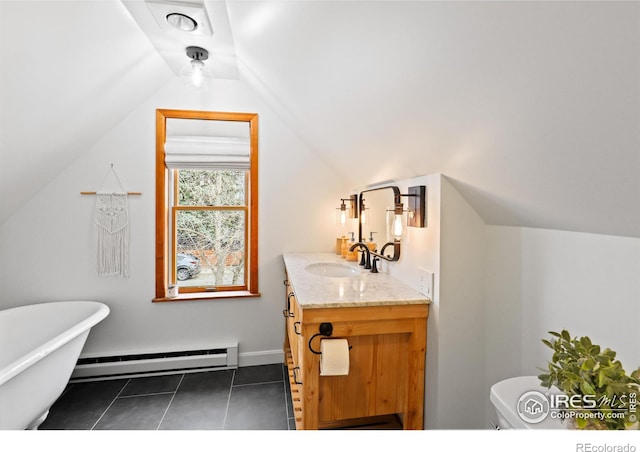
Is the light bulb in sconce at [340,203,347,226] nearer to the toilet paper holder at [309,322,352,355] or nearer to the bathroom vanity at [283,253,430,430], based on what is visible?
the bathroom vanity at [283,253,430,430]

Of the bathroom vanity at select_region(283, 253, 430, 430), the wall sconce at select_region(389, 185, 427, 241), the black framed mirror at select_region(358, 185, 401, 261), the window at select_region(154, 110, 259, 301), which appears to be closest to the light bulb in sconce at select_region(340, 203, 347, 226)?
the black framed mirror at select_region(358, 185, 401, 261)

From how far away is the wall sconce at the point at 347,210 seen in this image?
2.70m

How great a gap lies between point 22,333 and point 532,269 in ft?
11.2

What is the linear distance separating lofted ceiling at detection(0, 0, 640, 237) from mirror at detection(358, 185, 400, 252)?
0.40ft

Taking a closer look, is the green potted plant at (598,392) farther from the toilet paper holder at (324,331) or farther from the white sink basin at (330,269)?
the white sink basin at (330,269)

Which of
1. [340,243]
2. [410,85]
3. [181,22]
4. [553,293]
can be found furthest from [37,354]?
[553,293]

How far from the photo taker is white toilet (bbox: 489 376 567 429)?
2.93 feet

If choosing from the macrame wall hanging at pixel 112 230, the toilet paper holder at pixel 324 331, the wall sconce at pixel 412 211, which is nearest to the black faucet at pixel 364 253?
the wall sconce at pixel 412 211

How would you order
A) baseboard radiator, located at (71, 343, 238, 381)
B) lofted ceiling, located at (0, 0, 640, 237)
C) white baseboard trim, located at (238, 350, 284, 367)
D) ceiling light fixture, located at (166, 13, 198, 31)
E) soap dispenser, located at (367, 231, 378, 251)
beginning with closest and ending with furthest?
1. lofted ceiling, located at (0, 0, 640, 237)
2. ceiling light fixture, located at (166, 13, 198, 31)
3. soap dispenser, located at (367, 231, 378, 251)
4. baseboard radiator, located at (71, 343, 238, 381)
5. white baseboard trim, located at (238, 350, 284, 367)

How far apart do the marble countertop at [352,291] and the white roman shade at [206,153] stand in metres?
1.14

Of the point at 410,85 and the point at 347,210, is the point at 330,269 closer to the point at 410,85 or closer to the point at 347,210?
the point at 347,210

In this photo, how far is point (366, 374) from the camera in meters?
1.62
